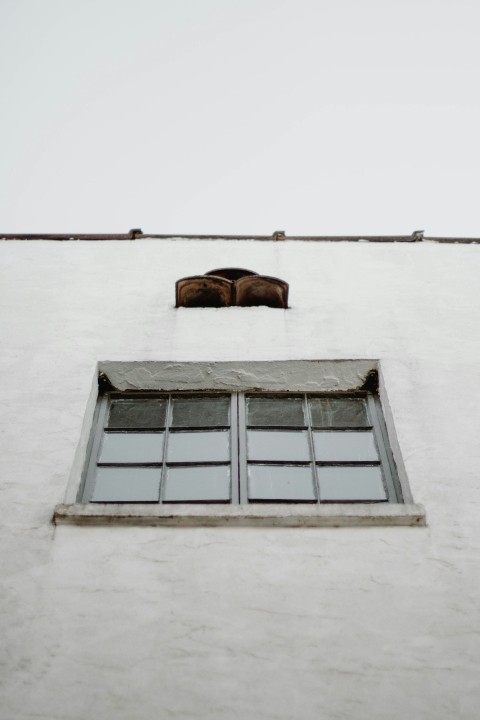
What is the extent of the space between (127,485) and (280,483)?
93cm

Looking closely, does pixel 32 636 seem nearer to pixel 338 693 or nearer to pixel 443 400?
pixel 338 693

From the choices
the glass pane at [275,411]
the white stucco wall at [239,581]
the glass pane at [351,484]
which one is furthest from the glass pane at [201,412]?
the glass pane at [351,484]

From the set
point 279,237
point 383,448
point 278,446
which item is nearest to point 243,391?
point 278,446

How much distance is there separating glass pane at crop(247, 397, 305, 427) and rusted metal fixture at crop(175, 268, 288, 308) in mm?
1009

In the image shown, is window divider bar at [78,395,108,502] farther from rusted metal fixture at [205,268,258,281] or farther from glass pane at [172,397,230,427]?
rusted metal fixture at [205,268,258,281]

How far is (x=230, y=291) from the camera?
17.9ft

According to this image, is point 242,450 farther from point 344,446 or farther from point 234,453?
point 344,446

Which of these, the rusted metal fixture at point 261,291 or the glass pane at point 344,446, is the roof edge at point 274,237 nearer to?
the rusted metal fixture at point 261,291

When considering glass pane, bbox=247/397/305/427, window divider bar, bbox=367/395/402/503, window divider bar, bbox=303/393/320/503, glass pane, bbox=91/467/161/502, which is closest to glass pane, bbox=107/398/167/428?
glass pane, bbox=91/467/161/502

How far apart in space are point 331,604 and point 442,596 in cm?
53

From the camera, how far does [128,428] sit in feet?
14.5

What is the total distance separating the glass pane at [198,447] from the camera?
4.17 m

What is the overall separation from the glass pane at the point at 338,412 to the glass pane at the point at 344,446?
0.10m

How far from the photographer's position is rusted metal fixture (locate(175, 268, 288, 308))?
536 centimetres
